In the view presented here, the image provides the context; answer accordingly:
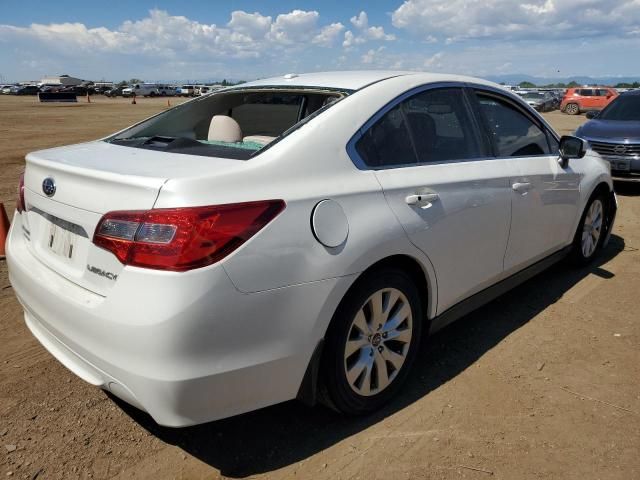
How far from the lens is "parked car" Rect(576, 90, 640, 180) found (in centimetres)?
819

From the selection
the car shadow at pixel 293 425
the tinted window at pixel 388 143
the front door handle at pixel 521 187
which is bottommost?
the car shadow at pixel 293 425

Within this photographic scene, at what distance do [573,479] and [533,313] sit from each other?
1.83 metres

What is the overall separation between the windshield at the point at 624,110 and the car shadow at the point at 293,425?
24.0ft

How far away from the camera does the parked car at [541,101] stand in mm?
33531

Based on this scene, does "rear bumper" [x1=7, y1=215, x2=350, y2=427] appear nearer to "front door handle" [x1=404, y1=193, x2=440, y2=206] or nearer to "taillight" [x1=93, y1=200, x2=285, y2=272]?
"taillight" [x1=93, y1=200, x2=285, y2=272]

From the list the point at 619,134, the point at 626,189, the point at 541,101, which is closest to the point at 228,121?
the point at 619,134

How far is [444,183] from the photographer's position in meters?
2.91

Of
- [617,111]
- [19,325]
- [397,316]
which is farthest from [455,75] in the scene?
[617,111]

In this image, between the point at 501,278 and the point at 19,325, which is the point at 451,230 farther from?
the point at 19,325

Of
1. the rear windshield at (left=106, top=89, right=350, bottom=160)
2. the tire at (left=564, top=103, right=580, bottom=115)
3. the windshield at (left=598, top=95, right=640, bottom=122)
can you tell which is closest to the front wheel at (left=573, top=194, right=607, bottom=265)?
the rear windshield at (left=106, top=89, right=350, bottom=160)

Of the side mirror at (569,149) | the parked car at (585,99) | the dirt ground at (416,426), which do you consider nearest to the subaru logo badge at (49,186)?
the dirt ground at (416,426)

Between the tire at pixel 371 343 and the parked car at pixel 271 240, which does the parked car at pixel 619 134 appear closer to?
the parked car at pixel 271 240

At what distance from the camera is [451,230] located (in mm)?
2918

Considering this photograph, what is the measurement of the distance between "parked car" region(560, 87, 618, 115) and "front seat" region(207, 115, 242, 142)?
33.1 metres
